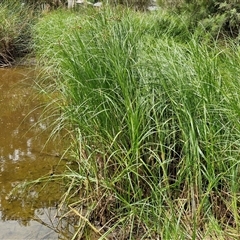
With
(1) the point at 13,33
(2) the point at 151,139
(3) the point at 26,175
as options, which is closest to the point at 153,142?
(2) the point at 151,139

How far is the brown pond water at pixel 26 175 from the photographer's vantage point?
2.31 metres

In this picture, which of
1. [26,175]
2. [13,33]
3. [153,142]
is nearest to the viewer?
[153,142]

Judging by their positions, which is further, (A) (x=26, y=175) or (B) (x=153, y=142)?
(A) (x=26, y=175)

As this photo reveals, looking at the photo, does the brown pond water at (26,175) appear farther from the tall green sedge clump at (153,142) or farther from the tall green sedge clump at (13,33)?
the tall green sedge clump at (13,33)

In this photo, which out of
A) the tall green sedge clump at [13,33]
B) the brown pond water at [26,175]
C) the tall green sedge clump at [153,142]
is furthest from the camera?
the tall green sedge clump at [13,33]

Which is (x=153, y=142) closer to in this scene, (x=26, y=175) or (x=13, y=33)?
(x=26, y=175)

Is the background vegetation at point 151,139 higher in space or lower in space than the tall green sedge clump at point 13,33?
higher

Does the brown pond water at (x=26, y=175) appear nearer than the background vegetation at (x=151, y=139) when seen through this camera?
No

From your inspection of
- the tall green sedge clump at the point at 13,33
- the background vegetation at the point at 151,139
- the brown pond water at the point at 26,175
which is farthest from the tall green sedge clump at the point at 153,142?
the tall green sedge clump at the point at 13,33

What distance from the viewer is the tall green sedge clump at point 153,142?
1.98 metres

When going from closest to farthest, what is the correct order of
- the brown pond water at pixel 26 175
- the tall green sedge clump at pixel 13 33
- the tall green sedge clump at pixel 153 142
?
the tall green sedge clump at pixel 153 142
the brown pond water at pixel 26 175
the tall green sedge clump at pixel 13 33

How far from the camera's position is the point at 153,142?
230 centimetres

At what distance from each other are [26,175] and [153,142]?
107 centimetres

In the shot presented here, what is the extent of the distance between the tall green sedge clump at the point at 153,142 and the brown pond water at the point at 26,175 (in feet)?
0.57
